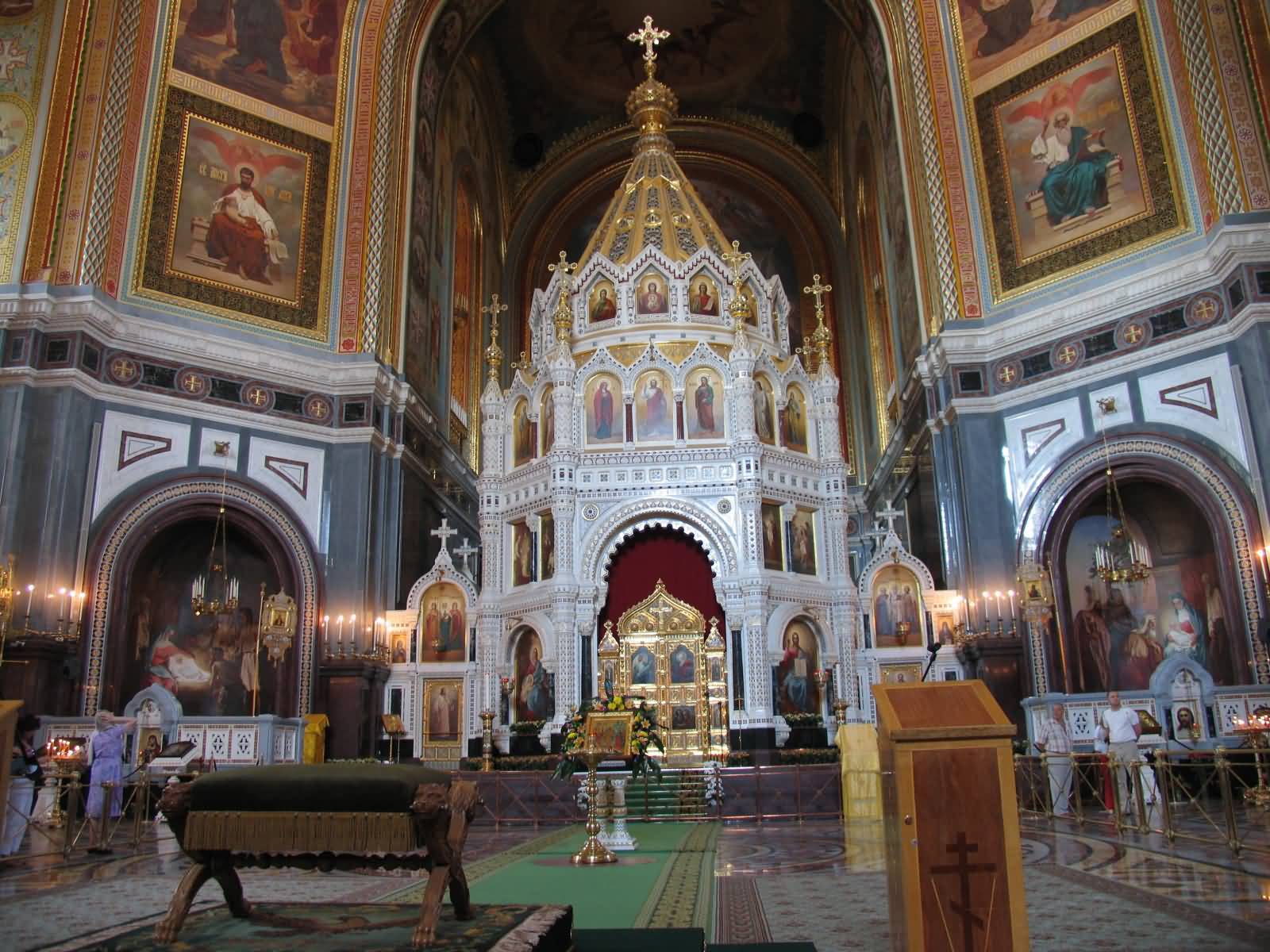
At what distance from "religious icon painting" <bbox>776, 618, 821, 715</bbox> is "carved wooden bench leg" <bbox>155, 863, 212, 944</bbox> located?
16.2 metres

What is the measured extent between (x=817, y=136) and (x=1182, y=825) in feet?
92.6

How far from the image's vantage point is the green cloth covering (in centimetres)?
571

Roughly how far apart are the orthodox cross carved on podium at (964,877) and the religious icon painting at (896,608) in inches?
670

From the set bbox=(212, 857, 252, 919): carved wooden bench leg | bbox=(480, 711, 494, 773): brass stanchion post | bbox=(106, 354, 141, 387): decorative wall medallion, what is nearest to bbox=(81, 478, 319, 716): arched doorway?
bbox=(106, 354, 141, 387): decorative wall medallion

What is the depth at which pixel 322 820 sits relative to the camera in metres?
5.76

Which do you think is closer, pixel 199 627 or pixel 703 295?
pixel 199 627

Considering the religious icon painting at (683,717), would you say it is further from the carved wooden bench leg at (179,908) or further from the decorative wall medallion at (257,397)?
the carved wooden bench leg at (179,908)

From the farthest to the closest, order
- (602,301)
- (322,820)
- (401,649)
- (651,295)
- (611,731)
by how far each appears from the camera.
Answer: (602,301) → (651,295) → (401,649) → (611,731) → (322,820)

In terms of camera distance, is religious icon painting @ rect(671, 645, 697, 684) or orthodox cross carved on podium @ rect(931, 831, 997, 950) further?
religious icon painting @ rect(671, 645, 697, 684)

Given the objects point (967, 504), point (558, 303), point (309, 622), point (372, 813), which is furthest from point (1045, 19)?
point (372, 813)

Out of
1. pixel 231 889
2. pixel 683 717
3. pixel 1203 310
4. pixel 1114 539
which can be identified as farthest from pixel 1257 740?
pixel 231 889

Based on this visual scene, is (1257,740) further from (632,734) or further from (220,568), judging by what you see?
(220,568)

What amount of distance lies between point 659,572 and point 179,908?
1697 centimetres

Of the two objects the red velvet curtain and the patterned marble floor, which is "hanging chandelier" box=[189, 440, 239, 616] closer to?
the red velvet curtain
